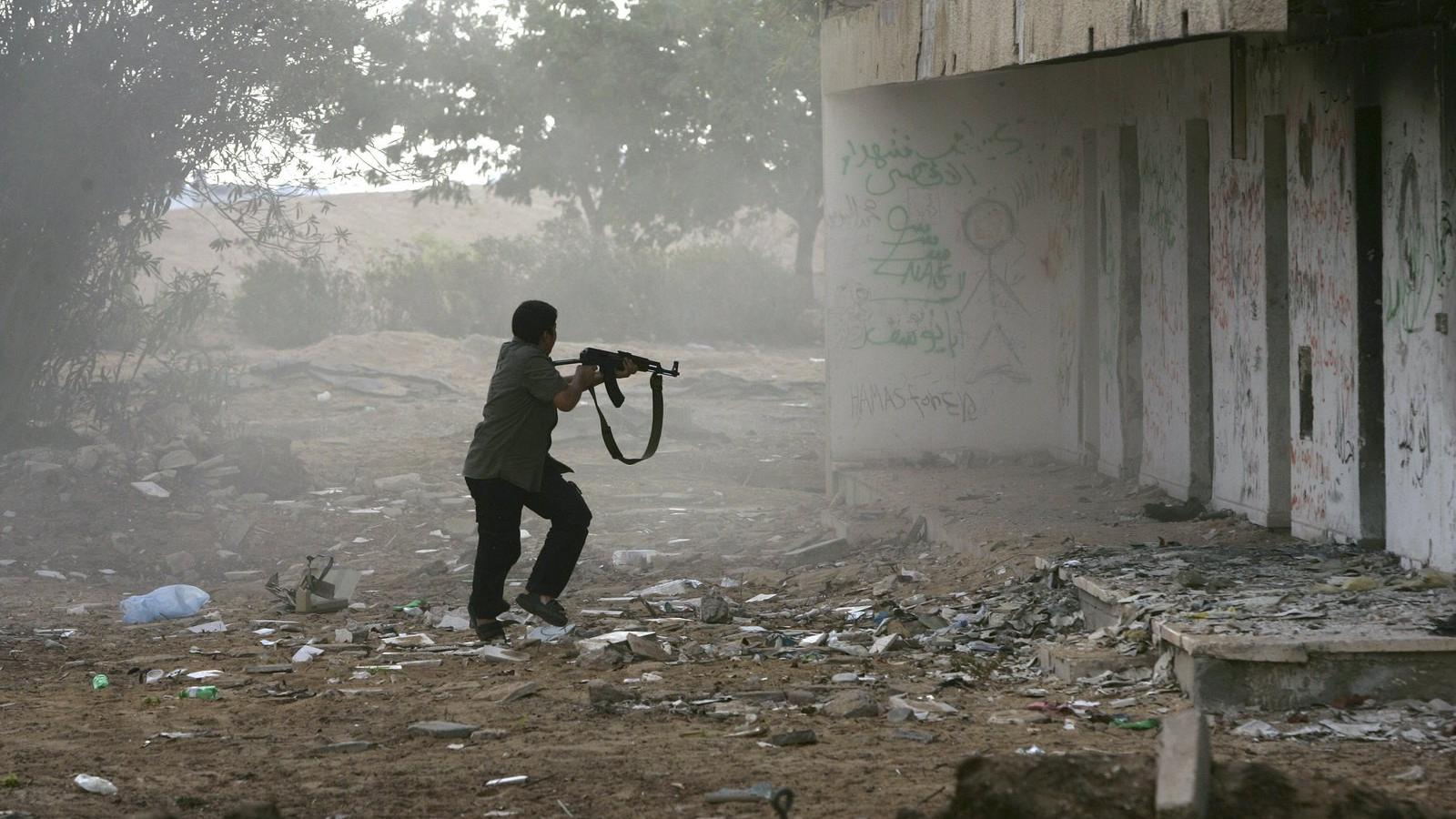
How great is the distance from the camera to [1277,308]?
8039 millimetres

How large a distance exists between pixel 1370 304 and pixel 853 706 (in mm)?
3297

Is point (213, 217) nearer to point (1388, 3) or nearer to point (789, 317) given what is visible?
point (789, 317)

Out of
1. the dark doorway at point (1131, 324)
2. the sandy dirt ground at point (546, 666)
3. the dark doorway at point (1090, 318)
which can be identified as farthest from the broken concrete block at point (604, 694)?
the dark doorway at point (1090, 318)

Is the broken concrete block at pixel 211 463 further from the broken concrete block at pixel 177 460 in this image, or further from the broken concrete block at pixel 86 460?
the broken concrete block at pixel 86 460

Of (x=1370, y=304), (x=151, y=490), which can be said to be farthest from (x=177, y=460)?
(x=1370, y=304)

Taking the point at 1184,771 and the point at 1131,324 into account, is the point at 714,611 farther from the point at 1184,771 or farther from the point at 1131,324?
the point at 1184,771

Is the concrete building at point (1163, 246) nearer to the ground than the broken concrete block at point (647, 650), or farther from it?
farther from it

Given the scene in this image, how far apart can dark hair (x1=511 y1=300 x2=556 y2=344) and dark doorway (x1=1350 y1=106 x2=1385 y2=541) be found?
3.72m

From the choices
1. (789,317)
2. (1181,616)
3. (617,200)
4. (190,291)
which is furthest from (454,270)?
(1181,616)

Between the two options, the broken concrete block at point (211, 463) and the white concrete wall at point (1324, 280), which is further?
the broken concrete block at point (211, 463)

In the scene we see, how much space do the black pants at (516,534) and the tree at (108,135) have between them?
24.3 ft

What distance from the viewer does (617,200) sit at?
1264 inches

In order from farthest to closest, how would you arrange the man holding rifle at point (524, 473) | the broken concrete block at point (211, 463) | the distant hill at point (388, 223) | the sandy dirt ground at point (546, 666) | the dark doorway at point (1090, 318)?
the distant hill at point (388, 223) → the broken concrete block at point (211, 463) → the dark doorway at point (1090, 318) → the man holding rifle at point (524, 473) → the sandy dirt ground at point (546, 666)

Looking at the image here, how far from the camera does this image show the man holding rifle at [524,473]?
23.0ft
